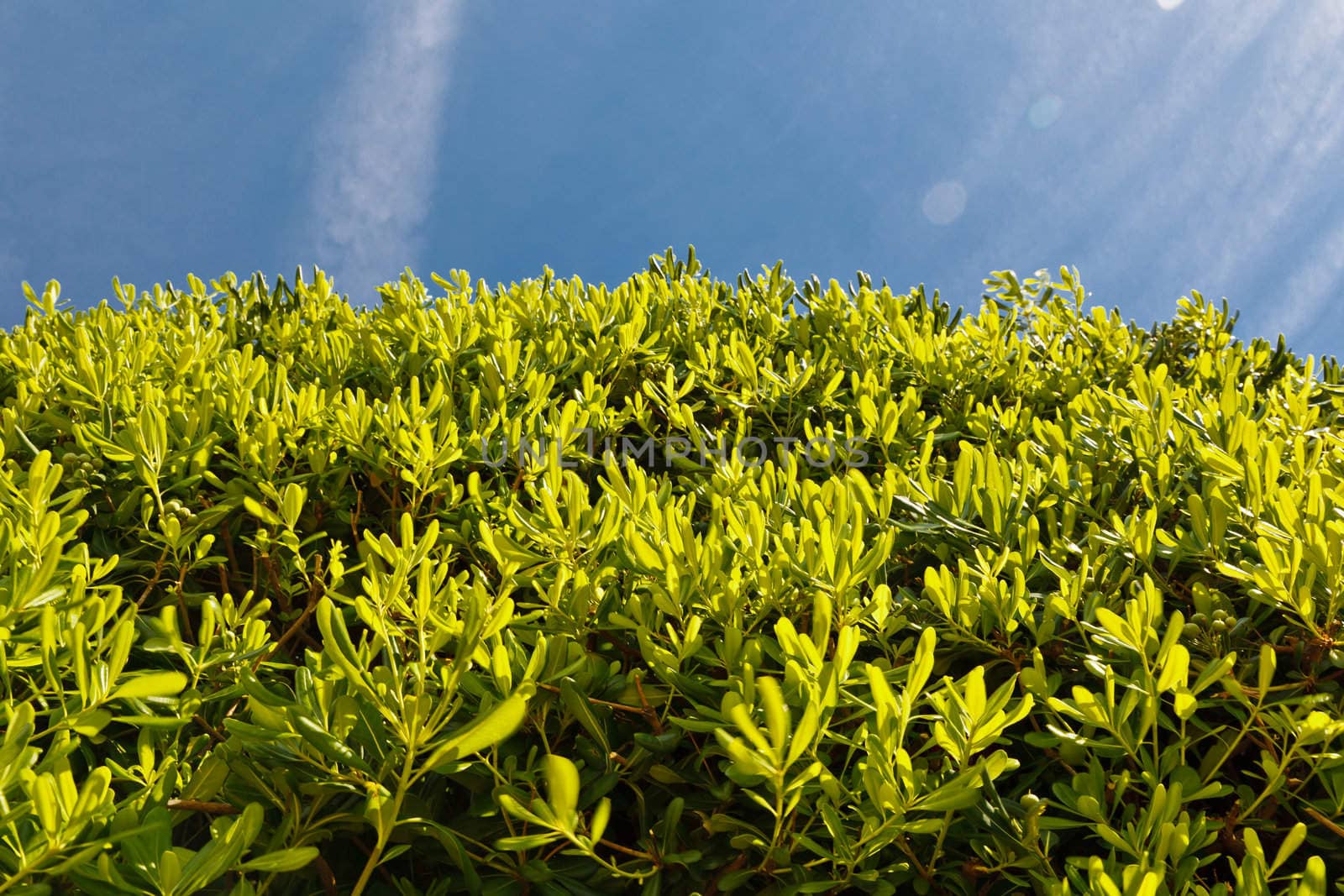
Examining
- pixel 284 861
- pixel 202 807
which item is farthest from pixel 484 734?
pixel 202 807

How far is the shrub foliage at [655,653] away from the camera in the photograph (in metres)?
1.56

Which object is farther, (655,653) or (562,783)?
(655,653)

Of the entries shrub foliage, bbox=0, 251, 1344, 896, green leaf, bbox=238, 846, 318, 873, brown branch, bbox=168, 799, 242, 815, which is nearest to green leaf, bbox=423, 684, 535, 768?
shrub foliage, bbox=0, 251, 1344, 896

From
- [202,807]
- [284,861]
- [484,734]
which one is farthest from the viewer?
[202,807]

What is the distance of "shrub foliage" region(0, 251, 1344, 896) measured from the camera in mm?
1559

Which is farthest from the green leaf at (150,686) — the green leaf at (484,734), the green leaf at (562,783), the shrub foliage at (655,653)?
the green leaf at (562,783)

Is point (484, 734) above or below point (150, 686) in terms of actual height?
below

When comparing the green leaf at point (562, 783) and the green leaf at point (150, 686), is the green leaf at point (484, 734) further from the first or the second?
the green leaf at point (150, 686)

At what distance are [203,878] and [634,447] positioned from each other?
7.89ft

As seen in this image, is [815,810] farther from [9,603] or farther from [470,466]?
[470,466]

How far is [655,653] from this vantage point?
186 cm

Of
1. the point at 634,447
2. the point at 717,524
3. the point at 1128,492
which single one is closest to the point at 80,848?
the point at 717,524

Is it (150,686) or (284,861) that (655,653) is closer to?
(284,861)

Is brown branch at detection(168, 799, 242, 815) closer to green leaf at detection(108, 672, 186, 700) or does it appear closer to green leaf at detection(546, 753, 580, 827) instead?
green leaf at detection(108, 672, 186, 700)
